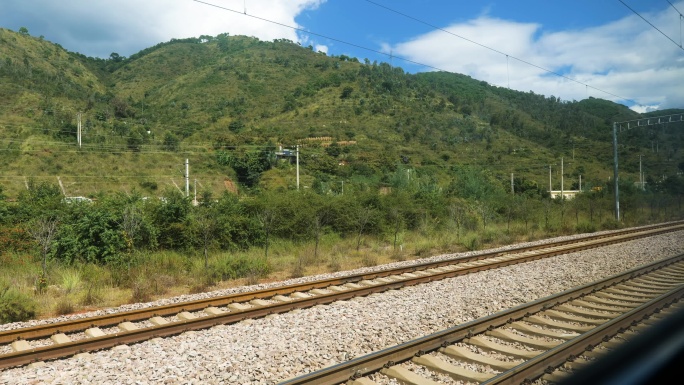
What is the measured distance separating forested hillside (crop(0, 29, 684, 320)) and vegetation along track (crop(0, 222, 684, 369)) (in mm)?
3353

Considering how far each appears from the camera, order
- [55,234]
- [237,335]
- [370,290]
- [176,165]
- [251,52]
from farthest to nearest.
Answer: [251,52] < [176,165] < [55,234] < [370,290] < [237,335]

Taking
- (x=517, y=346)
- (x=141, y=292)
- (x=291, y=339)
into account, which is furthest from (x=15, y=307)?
(x=517, y=346)

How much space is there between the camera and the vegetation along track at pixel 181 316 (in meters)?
7.02

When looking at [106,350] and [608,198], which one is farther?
[608,198]

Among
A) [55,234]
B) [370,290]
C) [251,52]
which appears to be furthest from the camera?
[251,52]

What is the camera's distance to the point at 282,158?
56688mm

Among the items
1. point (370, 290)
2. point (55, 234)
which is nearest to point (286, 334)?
point (370, 290)

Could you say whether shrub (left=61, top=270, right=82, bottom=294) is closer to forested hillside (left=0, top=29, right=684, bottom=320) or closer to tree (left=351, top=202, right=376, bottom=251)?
forested hillside (left=0, top=29, right=684, bottom=320)

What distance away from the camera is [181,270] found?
13.7 metres

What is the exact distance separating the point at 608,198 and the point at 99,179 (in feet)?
150

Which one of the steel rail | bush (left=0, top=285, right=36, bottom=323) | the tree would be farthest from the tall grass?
the steel rail

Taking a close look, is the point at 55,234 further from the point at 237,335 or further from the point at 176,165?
the point at 176,165

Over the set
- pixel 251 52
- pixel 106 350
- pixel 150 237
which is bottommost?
pixel 106 350

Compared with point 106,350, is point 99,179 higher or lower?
higher
